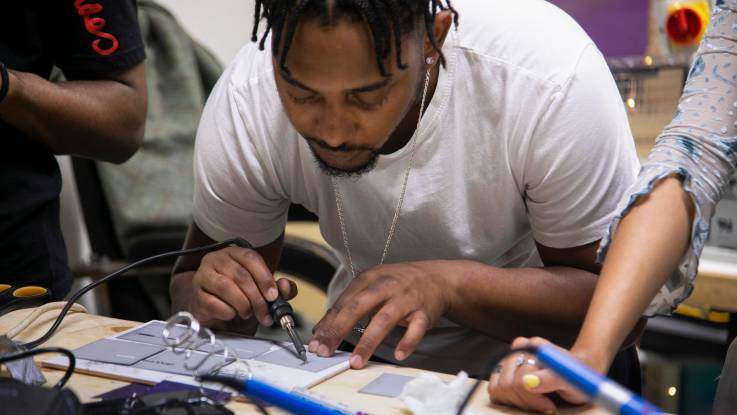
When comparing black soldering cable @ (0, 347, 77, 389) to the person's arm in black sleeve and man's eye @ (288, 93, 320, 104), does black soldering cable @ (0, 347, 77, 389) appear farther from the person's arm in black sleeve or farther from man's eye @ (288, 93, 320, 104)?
the person's arm in black sleeve

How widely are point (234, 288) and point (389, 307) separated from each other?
19 cm

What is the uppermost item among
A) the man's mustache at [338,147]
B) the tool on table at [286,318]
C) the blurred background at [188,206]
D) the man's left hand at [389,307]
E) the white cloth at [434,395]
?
the man's mustache at [338,147]

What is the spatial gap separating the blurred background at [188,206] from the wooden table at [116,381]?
690mm

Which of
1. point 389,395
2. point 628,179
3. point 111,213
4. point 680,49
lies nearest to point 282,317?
point 389,395

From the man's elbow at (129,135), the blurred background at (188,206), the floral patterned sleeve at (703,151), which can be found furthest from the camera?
the blurred background at (188,206)

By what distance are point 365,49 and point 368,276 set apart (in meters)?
0.25

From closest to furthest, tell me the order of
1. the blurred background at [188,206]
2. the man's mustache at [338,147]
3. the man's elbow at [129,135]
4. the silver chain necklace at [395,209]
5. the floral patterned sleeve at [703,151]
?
the floral patterned sleeve at [703,151]
the man's mustache at [338,147]
the silver chain necklace at [395,209]
the man's elbow at [129,135]
the blurred background at [188,206]

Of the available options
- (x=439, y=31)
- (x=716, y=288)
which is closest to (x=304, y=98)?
(x=439, y=31)

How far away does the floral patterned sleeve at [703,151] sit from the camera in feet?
2.89

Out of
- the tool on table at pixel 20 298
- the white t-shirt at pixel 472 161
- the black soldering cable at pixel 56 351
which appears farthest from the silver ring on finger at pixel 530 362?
the tool on table at pixel 20 298

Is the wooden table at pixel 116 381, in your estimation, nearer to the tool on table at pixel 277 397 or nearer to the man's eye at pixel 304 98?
the tool on table at pixel 277 397

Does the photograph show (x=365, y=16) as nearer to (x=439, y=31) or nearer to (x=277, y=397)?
(x=439, y=31)

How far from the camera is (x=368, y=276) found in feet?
3.26

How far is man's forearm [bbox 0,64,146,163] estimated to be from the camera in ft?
3.95
